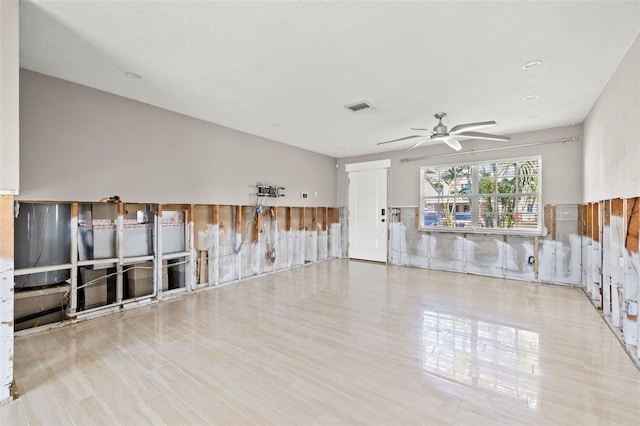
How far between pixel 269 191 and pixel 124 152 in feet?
8.68

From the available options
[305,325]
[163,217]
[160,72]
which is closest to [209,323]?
[305,325]

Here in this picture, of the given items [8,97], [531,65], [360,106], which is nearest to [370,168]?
[360,106]

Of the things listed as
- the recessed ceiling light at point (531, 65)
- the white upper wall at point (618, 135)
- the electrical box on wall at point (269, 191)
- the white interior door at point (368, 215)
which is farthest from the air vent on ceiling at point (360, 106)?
the white interior door at point (368, 215)

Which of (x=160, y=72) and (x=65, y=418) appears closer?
(x=65, y=418)

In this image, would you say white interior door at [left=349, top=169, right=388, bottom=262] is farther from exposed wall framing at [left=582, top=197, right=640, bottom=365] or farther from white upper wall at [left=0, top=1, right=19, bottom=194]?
white upper wall at [left=0, top=1, right=19, bottom=194]

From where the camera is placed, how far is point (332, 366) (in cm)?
246

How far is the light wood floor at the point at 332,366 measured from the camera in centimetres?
191

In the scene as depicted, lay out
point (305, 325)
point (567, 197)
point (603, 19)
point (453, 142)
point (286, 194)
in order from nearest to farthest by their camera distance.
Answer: point (603, 19), point (305, 325), point (453, 142), point (567, 197), point (286, 194)

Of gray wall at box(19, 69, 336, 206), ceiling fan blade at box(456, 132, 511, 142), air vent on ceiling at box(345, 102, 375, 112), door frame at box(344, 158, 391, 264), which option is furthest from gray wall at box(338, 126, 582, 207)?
gray wall at box(19, 69, 336, 206)

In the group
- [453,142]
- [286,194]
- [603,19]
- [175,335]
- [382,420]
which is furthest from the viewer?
[286,194]

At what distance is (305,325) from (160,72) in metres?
3.31

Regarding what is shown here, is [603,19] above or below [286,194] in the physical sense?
above

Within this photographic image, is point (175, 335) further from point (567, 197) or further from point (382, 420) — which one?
point (567, 197)

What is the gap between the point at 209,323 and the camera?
3.39 metres
